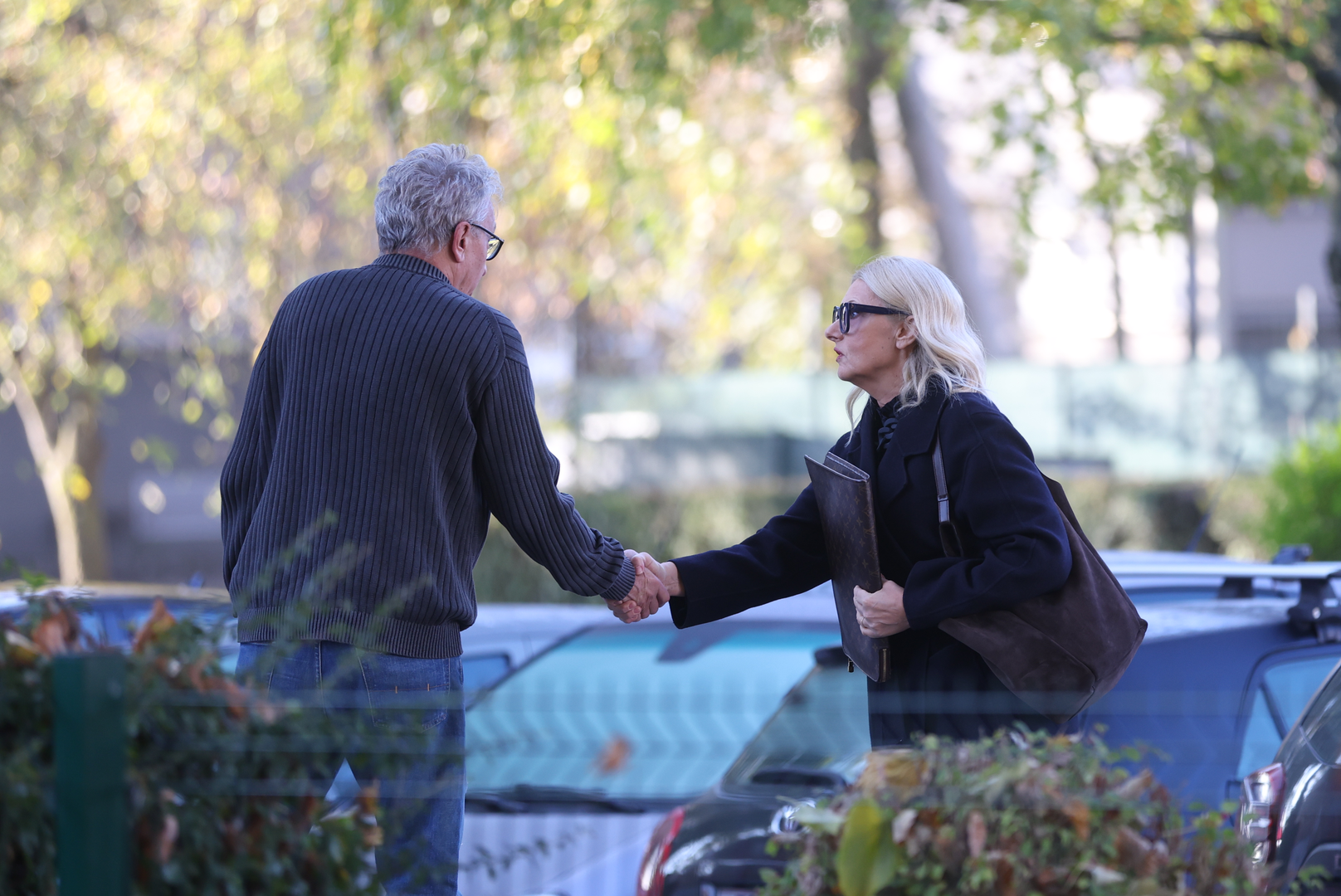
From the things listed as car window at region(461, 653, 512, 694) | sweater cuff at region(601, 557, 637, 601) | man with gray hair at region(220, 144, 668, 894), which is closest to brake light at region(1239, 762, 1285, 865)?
sweater cuff at region(601, 557, 637, 601)

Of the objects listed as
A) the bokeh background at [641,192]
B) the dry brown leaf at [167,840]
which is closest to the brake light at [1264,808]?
the dry brown leaf at [167,840]

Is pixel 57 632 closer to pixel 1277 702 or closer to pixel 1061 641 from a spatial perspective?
pixel 1061 641

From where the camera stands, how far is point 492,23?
954 cm

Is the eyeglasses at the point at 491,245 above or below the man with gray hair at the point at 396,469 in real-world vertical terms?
above

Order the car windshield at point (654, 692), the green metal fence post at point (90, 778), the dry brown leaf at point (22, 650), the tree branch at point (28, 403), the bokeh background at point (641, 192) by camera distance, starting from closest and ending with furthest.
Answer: the green metal fence post at point (90, 778)
the dry brown leaf at point (22, 650)
the car windshield at point (654, 692)
the bokeh background at point (641, 192)
the tree branch at point (28, 403)

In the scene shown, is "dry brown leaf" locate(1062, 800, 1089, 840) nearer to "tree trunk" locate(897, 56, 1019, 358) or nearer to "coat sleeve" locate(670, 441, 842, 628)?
"coat sleeve" locate(670, 441, 842, 628)

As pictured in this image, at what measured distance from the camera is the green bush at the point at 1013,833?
2330 millimetres

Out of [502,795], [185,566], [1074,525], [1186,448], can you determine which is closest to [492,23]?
[502,795]

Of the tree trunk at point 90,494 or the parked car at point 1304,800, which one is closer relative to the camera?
the parked car at point 1304,800

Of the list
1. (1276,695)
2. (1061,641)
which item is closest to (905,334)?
(1061,641)

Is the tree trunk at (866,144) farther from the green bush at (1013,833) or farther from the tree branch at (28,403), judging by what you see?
the green bush at (1013,833)

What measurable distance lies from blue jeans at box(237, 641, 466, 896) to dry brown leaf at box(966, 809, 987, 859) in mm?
866

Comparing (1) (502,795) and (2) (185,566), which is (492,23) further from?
(2) (185,566)

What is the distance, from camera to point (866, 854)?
2375 mm
